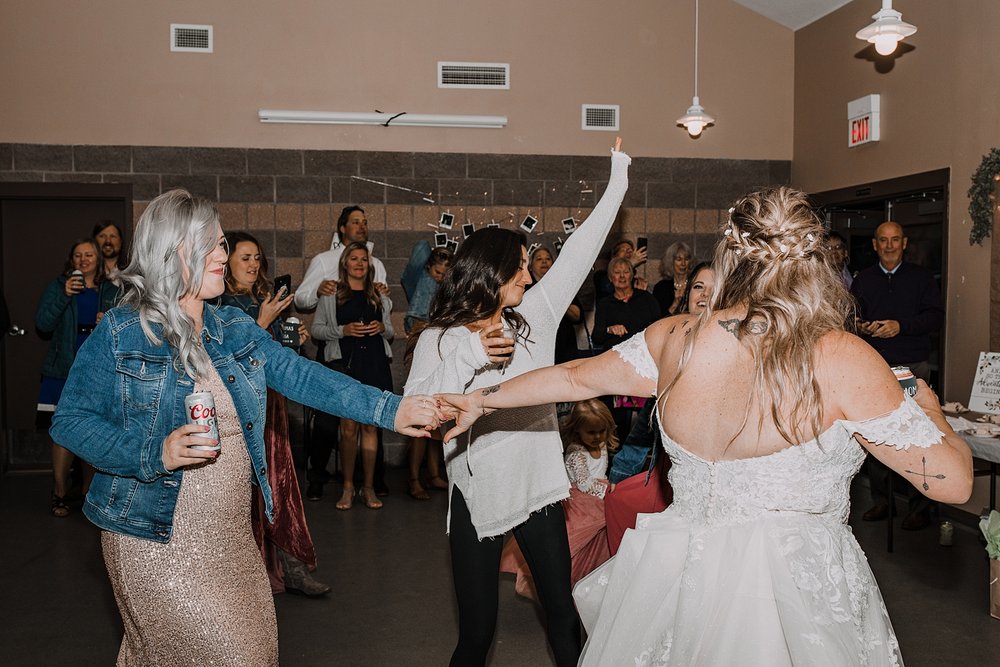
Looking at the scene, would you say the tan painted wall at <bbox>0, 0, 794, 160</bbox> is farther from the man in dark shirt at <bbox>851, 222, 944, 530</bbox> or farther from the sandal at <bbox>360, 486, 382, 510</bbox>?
the sandal at <bbox>360, 486, 382, 510</bbox>

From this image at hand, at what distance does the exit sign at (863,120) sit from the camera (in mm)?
6445

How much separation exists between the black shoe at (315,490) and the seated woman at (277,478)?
1.83 m

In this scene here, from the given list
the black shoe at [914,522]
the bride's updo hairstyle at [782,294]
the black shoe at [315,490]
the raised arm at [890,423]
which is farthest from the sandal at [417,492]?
the raised arm at [890,423]

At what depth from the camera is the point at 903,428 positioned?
5.24ft

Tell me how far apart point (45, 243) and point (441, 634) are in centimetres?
520

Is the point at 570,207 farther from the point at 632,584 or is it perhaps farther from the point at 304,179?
the point at 632,584

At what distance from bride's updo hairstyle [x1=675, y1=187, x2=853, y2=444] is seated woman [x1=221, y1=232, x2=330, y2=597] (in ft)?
7.84

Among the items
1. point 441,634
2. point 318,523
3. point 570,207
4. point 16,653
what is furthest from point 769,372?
point 570,207

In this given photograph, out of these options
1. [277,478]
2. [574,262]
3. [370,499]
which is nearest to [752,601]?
[574,262]

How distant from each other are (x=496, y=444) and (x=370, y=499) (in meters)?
3.53

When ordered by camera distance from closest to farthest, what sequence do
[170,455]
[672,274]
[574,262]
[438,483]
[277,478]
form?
[170,455] → [574,262] → [277,478] → [438,483] → [672,274]

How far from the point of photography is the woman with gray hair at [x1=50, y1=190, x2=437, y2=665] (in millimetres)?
1879

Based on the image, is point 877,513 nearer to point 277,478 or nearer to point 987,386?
point 987,386

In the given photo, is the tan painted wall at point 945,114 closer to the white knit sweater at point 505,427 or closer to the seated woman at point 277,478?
the white knit sweater at point 505,427
